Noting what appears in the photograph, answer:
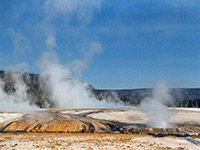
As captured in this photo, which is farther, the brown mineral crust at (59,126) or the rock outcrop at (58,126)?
the brown mineral crust at (59,126)

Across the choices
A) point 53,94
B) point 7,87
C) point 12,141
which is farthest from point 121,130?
point 7,87

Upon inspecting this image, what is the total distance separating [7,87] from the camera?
97.9 metres

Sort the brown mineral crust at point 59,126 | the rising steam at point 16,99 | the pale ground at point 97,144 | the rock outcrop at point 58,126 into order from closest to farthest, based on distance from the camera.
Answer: the pale ground at point 97,144 → the rock outcrop at point 58,126 → the brown mineral crust at point 59,126 → the rising steam at point 16,99

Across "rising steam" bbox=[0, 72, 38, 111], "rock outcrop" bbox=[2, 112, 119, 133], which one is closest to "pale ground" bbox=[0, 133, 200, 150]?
"rock outcrop" bbox=[2, 112, 119, 133]

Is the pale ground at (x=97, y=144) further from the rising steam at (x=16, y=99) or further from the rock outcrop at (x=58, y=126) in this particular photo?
the rising steam at (x=16, y=99)

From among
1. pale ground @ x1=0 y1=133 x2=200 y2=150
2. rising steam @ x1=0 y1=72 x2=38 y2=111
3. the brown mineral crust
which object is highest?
rising steam @ x1=0 y1=72 x2=38 y2=111

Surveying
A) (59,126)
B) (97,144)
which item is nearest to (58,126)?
(59,126)

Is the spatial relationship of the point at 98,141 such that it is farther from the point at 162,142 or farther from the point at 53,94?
the point at 53,94

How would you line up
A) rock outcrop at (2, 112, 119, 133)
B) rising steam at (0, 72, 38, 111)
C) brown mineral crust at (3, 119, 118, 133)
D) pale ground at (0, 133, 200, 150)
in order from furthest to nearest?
rising steam at (0, 72, 38, 111), brown mineral crust at (3, 119, 118, 133), rock outcrop at (2, 112, 119, 133), pale ground at (0, 133, 200, 150)

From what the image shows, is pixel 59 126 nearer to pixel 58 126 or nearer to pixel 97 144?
pixel 58 126

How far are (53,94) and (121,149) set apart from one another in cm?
7500

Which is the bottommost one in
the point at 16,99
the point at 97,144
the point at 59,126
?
the point at 97,144

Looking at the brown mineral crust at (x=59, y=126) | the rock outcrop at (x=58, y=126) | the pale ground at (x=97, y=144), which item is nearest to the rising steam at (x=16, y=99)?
the rock outcrop at (x=58, y=126)

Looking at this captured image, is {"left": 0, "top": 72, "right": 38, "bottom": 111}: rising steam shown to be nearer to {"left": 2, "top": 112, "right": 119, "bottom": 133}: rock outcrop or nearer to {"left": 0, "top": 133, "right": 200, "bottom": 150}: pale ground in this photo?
{"left": 2, "top": 112, "right": 119, "bottom": 133}: rock outcrop
